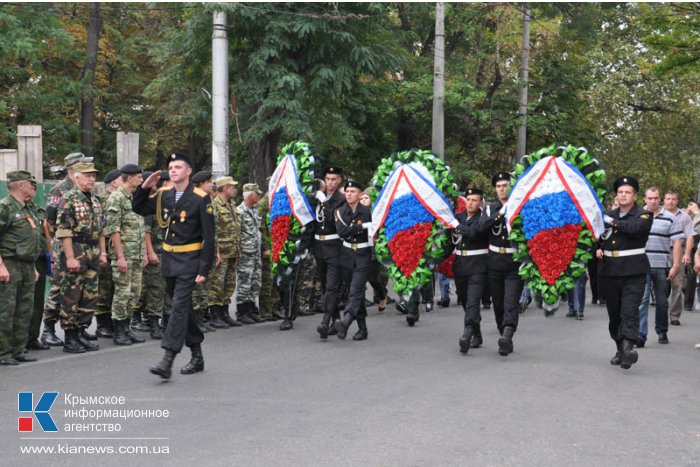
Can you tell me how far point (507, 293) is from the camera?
9.58m

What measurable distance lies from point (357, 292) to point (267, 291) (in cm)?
246

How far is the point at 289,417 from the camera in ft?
21.7

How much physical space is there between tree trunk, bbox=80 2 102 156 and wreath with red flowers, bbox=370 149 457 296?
19.3 m

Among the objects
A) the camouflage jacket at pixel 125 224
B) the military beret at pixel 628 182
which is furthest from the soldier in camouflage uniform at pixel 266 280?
the military beret at pixel 628 182

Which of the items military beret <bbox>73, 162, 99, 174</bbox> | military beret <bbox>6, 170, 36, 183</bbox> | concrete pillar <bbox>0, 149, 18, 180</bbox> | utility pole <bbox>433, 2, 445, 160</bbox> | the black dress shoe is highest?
utility pole <bbox>433, 2, 445, 160</bbox>

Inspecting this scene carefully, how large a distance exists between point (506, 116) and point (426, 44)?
432 centimetres

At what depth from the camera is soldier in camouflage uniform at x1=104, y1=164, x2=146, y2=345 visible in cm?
994

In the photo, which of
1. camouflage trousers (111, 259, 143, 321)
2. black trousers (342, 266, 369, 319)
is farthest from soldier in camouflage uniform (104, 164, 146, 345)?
black trousers (342, 266, 369, 319)

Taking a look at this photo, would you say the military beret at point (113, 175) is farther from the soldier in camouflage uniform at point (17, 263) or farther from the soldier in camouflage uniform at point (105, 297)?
the soldier in camouflage uniform at point (17, 263)

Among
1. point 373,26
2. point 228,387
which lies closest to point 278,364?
point 228,387

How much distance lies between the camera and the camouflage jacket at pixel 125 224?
32.6 feet

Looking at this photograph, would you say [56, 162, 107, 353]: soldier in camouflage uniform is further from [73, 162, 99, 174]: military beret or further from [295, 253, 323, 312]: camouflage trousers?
[295, 253, 323, 312]: camouflage trousers

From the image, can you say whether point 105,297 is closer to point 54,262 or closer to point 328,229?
point 54,262

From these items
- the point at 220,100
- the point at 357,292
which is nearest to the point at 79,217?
the point at 357,292
